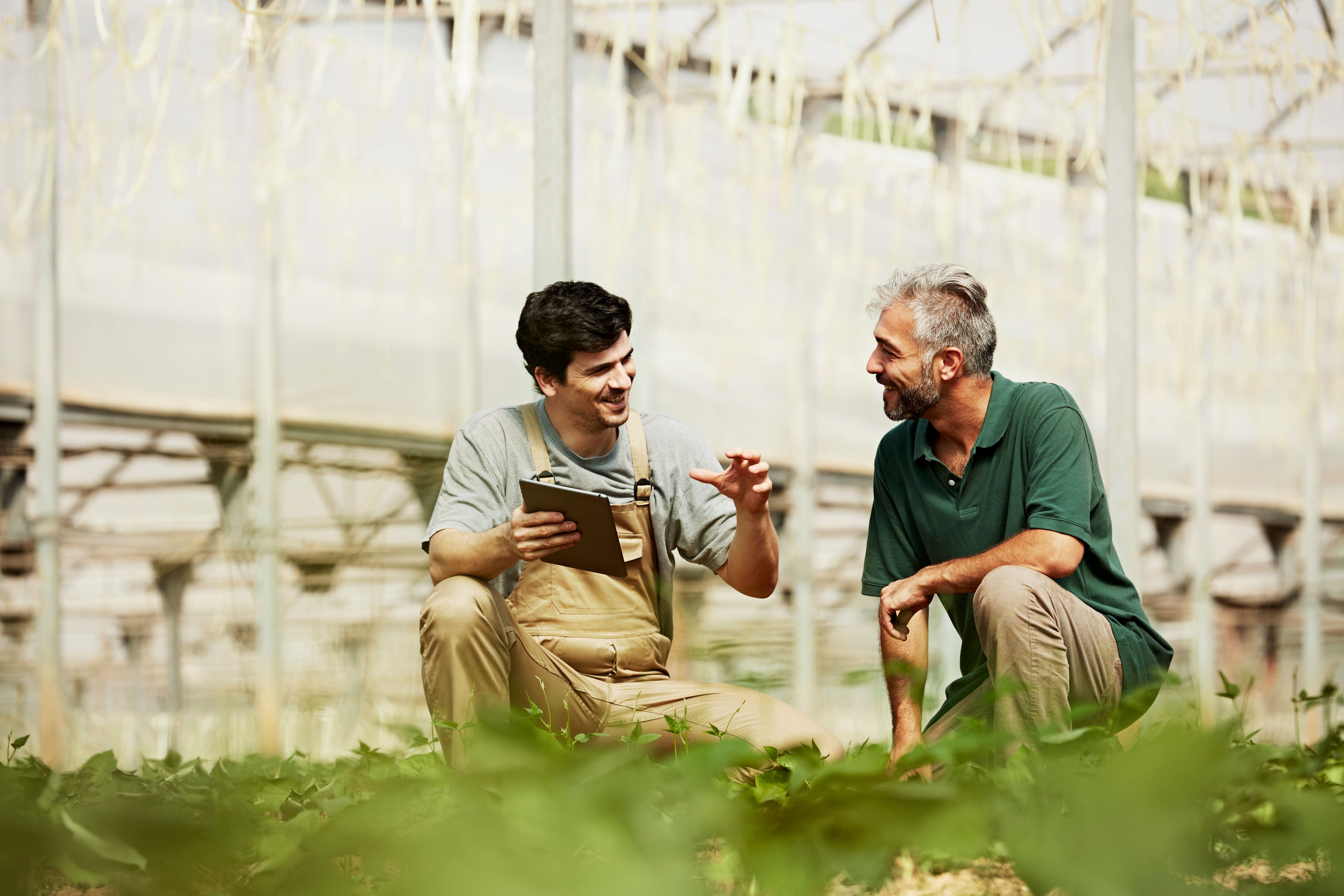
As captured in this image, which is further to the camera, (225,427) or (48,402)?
(225,427)

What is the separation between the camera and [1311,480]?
766cm

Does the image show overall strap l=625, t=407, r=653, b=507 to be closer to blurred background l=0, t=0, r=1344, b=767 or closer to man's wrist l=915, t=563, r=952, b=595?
→ man's wrist l=915, t=563, r=952, b=595

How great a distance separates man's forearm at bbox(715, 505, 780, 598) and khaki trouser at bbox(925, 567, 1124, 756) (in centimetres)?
39

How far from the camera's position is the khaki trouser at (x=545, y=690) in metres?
1.92

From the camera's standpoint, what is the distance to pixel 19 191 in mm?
5035

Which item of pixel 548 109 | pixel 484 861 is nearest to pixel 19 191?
pixel 548 109

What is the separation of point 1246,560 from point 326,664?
281 inches

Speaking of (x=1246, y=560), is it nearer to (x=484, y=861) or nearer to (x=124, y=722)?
(x=124, y=722)

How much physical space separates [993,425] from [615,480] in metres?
0.72

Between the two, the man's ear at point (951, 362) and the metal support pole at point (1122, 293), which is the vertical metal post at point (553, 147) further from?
the metal support pole at point (1122, 293)

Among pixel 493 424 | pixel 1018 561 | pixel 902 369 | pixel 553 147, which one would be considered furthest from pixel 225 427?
pixel 1018 561

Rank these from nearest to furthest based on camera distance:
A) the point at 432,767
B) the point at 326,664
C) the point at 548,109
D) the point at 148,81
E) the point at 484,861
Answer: the point at 484,861
the point at 432,767
the point at 548,109
the point at 326,664
the point at 148,81

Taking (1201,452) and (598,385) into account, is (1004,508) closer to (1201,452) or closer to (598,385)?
(598,385)

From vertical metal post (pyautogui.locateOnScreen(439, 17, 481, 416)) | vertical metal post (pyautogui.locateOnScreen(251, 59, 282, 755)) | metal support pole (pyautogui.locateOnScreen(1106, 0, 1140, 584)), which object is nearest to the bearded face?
metal support pole (pyautogui.locateOnScreen(1106, 0, 1140, 584))
